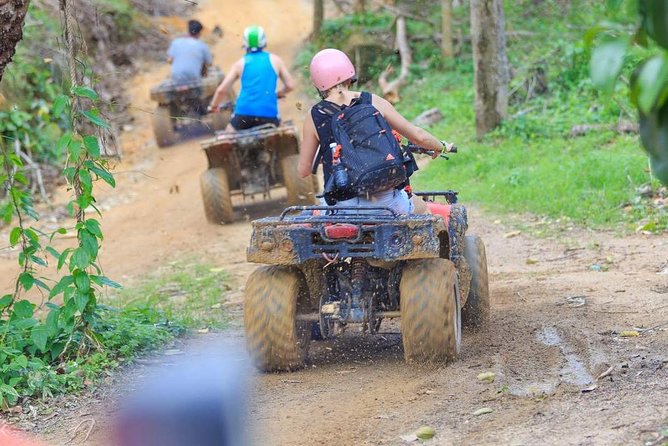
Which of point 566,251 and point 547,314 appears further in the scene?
point 566,251

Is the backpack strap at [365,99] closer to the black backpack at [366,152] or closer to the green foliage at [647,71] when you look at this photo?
the black backpack at [366,152]

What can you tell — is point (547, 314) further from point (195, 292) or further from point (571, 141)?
point (571, 141)

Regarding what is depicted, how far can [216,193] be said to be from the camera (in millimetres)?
11781

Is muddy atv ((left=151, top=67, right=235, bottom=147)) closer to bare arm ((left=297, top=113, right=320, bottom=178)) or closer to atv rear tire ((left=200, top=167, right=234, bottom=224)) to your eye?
atv rear tire ((left=200, top=167, right=234, bottom=224))

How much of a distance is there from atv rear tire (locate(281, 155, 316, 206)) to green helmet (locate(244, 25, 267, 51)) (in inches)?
52.4

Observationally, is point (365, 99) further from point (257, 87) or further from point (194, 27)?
point (194, 27)

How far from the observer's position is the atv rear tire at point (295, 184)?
1171 cm

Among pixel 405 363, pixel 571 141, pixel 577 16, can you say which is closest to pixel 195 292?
pixel 405 363

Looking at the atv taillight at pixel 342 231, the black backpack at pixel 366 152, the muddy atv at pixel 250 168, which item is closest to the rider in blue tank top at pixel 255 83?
the muddy atv at pixel 250 168

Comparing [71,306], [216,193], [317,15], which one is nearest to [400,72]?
[317,15]

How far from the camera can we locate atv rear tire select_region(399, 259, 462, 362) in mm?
5500

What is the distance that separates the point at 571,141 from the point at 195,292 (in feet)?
19.0

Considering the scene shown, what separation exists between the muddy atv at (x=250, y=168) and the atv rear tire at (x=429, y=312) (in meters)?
6.02

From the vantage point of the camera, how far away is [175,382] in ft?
19.9
